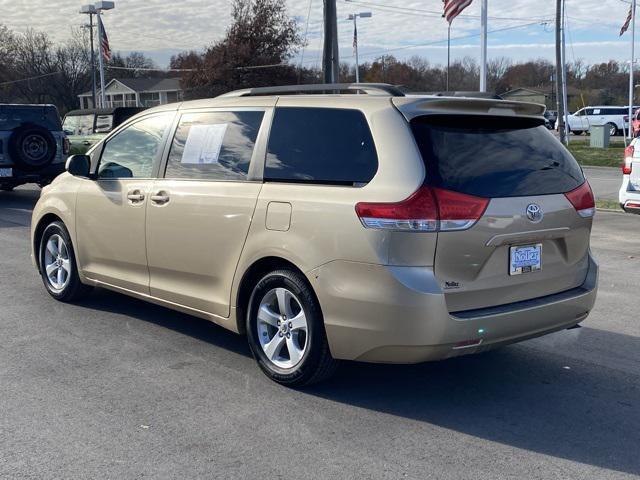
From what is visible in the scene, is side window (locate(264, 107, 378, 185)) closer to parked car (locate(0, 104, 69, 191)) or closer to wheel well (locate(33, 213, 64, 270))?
wheel well (locate(33, 213, 64, 270))

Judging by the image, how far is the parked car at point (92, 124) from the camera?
1892 cm

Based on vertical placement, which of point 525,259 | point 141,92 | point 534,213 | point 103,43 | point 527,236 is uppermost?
point 103,43

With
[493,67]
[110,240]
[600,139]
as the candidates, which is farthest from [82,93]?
[110,240]

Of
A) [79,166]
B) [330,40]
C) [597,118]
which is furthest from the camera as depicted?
[597,118]

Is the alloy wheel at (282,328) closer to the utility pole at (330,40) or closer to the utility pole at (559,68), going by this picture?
the utility pole at (330,40)

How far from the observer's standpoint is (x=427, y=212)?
400 cm

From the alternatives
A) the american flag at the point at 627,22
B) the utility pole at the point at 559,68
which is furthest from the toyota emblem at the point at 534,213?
the american flag at the point at 627,22

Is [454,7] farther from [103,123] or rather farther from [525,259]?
[525,259]

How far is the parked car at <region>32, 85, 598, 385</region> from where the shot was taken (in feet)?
13.3

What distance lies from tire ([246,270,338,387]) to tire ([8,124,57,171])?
37.8ft

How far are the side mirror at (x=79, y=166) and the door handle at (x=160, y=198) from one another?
3.37 ft

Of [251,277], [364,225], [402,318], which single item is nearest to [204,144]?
[251,277]

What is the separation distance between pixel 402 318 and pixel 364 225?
1.83 feet

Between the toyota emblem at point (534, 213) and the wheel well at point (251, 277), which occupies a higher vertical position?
the toyota emblem at point (534, 213)
